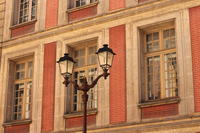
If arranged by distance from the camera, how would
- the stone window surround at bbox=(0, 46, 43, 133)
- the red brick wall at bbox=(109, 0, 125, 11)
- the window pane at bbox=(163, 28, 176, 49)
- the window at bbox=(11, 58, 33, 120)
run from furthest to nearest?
the window at bbox=(11, 58, 33, 120) → the stone window surround at bbox=(0, 46, 43, 133) → the red brick wall at bbox=(109, 0, 125, 11) → the window pane at bbox=(163, 28, 176, 49)

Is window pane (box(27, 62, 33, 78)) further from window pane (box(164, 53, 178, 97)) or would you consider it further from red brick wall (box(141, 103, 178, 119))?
window pane (box(164, 53, 178, 97))

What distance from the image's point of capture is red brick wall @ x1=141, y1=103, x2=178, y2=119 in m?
14.2

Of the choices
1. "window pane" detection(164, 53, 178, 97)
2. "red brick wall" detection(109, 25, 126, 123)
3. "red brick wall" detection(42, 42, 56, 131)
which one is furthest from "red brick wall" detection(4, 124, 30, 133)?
"window pane" detection(164, 53, 178, 97)

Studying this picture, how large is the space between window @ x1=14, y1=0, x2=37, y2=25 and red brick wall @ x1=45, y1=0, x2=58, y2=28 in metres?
0.90

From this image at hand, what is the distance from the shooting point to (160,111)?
14.4m

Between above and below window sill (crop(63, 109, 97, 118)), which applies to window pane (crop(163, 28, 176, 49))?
above

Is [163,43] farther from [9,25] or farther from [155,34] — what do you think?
[9,25]

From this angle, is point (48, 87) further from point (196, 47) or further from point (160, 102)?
point (196, 47)

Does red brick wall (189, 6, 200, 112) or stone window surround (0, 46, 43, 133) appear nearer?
red brick wall (189, 6, 200, 112)

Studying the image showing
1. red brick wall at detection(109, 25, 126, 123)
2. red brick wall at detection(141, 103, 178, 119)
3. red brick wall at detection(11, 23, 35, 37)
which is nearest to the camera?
red brick wall at detection(141, 103, 178, 119)

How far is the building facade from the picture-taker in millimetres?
14391

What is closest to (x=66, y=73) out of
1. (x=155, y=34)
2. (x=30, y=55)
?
(x=155, y=34)

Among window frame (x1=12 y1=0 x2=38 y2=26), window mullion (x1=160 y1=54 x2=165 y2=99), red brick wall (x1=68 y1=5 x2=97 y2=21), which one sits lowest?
window mullion (x1=160 y1=54 x2=165 y2=99)

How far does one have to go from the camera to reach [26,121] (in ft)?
56.0
